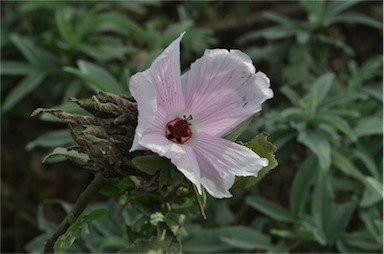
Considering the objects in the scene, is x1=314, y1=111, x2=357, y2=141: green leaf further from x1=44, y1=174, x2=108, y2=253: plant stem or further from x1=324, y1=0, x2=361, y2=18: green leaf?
x1=44, y1=174, x2=108, y2=253: plant stem

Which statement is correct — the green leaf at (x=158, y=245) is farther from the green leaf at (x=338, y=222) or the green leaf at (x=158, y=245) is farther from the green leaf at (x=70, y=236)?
the green leaf at (x=338, y=222)

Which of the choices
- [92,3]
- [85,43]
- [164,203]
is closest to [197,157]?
[164,203]

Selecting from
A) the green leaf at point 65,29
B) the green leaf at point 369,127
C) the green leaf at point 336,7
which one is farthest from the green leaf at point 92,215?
the green leaf at point 336,7

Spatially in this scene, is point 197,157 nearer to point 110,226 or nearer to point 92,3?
point 110,226

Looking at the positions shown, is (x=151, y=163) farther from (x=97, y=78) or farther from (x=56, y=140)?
(x=56, y=140)

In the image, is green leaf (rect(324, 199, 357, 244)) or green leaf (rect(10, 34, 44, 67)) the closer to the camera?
green leaf (rect(324, 199, 357, 244))

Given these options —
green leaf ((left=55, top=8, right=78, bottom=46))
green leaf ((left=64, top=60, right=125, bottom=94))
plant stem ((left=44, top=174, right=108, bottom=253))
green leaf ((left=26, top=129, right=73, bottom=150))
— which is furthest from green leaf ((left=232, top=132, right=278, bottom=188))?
green leaf ((left=55, top=8, right=78, bottom=46))

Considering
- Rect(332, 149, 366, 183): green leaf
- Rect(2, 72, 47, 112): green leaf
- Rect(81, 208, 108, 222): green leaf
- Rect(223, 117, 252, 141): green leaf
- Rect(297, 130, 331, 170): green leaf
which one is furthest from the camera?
Rect(2, 72, 47, 112): green leaf

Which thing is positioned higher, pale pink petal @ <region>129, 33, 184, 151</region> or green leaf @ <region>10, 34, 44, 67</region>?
green leaf @ <region>10, 34, 44, 67</region>

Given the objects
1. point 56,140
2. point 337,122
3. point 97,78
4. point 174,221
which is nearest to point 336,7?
point 337,122
